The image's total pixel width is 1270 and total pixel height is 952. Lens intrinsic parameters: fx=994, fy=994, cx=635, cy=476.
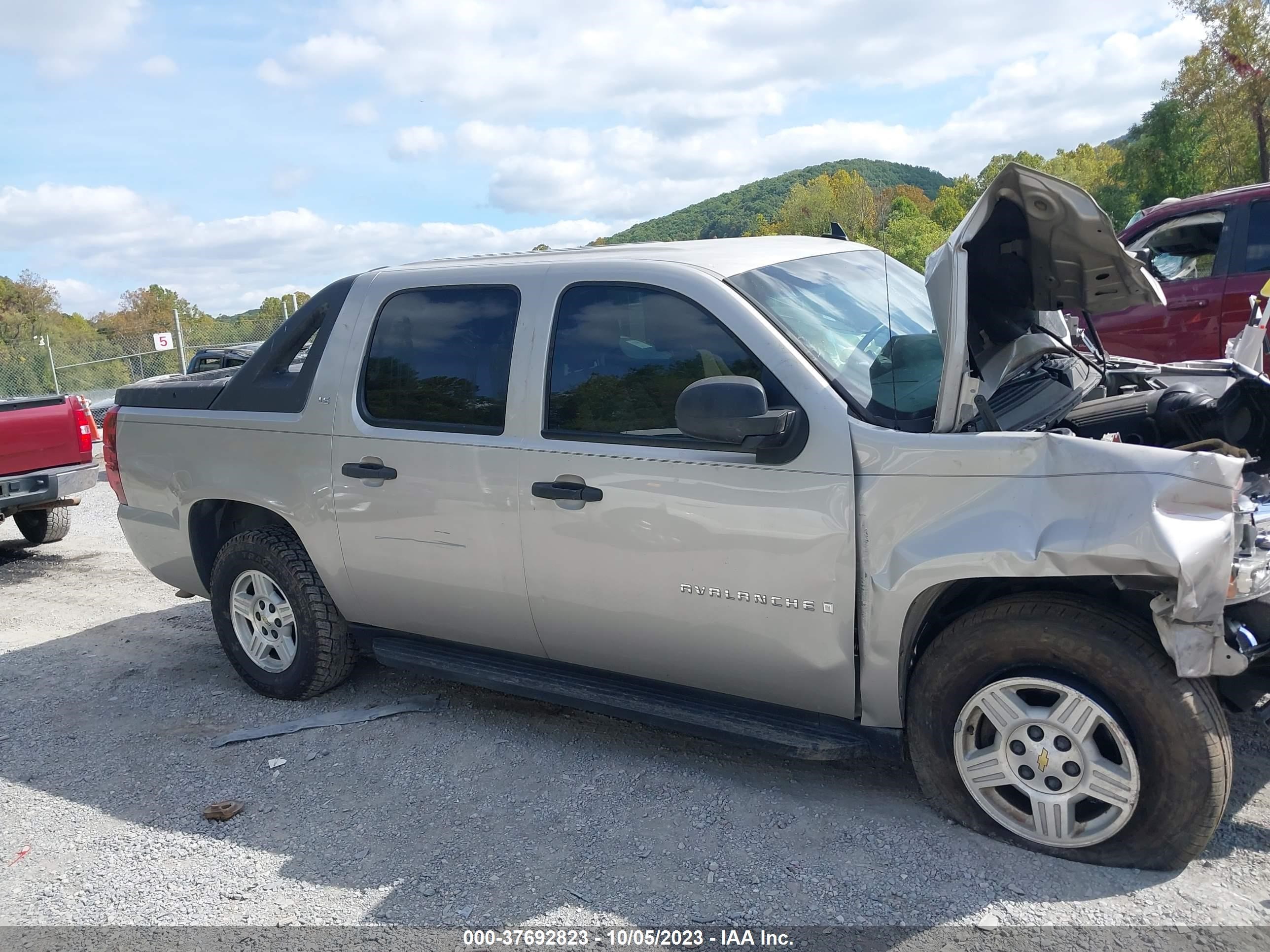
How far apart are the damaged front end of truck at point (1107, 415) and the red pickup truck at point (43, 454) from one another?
7607 millimetres

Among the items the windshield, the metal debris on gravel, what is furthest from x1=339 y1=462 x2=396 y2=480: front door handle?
the windshield

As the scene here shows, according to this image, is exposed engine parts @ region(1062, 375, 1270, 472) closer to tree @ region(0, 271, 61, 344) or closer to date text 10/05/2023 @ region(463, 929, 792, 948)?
date text 10/05/2023 @ region(463, 929, 792, 948)

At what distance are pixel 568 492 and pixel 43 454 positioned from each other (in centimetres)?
670

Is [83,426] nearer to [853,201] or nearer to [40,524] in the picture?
[40,524]

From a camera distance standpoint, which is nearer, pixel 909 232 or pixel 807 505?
pixel 807 505

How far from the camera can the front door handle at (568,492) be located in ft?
11.8

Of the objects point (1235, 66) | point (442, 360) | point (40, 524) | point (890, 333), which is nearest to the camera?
point (890, 333)

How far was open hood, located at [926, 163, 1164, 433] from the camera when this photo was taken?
10.1ft

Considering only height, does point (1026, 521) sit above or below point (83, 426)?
below

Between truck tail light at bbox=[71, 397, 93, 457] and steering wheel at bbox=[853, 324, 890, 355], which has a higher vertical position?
steering wheel at bbox=[853, 324, 890, 355]

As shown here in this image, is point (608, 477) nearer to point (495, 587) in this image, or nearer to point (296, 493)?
point (495, 587)

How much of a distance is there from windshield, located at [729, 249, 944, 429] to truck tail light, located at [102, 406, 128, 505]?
3.60 metres

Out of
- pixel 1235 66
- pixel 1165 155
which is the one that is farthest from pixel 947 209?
pixel 1235 66

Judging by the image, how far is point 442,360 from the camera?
4.12 metres
